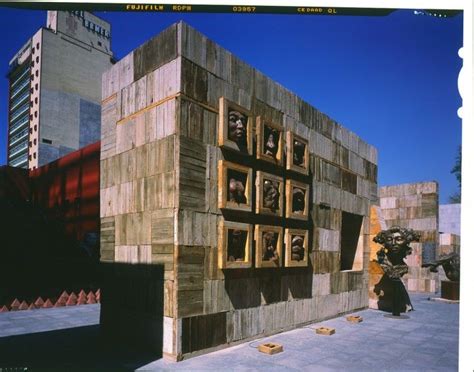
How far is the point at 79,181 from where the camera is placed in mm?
17797

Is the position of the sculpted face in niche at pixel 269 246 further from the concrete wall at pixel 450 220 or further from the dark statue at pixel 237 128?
the concrete wall at pixel 450 220

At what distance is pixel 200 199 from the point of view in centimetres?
700

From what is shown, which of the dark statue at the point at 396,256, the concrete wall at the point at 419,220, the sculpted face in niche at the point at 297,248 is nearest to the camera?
the sculpted face in niche at the point at 297,248

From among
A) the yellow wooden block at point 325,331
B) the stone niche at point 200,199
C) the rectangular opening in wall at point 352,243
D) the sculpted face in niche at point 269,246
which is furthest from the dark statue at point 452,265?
the sculpted face in niche at point 269,246

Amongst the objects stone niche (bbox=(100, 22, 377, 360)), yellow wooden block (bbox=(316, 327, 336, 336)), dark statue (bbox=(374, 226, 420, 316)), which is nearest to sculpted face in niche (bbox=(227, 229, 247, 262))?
stone niche (bbox=(100, 22, 377, 360))

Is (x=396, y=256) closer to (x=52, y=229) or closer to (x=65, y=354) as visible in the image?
(x=65, y=354)

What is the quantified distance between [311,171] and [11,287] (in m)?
12.1

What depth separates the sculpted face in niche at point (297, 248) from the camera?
9.36 meters

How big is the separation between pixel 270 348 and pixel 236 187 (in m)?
3.39

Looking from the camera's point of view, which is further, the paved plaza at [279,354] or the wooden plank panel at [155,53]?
the wooden plank panel at [155,53]

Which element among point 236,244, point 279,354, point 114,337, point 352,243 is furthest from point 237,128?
point 352,243

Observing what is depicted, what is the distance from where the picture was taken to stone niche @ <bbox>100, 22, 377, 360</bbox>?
6730 mm

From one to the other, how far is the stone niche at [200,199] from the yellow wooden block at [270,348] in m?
0.68

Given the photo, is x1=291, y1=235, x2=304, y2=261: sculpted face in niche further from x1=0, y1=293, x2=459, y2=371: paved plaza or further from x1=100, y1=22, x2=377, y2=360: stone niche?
x1=0, y1=293, x2=459, y2=371: paved plaza
